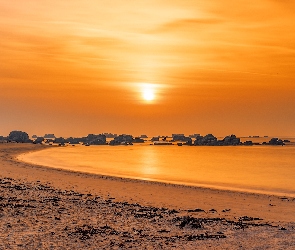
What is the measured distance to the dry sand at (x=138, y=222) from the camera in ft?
50.8

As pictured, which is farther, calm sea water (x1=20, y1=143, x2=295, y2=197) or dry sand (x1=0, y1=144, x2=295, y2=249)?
calm sea water (x1=20, y1=143, x2=295, y2=197)

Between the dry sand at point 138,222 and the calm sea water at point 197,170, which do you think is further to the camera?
the calm sea water at point 197,170

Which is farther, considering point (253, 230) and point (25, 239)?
point (253, 230)

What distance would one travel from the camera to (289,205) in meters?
27.2

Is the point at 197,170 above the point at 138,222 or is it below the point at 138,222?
below

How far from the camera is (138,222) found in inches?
749

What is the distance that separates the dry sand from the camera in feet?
A: 50.8

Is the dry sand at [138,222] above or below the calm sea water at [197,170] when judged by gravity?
above

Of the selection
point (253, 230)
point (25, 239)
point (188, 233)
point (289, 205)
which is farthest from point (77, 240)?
point (289, 205)

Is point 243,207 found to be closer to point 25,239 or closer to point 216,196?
point 216,196

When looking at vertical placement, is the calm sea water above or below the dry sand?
below

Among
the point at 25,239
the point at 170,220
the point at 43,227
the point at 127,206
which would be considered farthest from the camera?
the point at 127,206

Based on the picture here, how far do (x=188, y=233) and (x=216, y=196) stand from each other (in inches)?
546

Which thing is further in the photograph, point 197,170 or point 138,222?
point 197,170
